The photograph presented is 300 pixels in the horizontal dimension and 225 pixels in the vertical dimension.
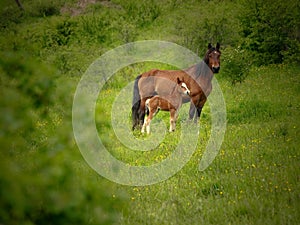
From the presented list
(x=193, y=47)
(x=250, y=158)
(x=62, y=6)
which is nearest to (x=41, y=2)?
(x=62, y=6)

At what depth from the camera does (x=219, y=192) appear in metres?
7.83

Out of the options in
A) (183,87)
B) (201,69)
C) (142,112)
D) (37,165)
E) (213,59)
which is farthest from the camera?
(142,112)

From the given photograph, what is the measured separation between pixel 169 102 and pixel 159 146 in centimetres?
344

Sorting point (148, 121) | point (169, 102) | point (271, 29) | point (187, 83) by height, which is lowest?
point (148, 121)

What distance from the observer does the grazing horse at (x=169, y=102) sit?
1450cm

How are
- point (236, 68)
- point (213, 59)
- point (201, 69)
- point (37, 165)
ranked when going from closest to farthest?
point (37, 165) < point (213, 59) < point (201, 69) < point (236, 68)

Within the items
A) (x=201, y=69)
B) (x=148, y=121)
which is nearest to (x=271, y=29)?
(x=201, y=69)

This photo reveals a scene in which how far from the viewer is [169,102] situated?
48.2 feet

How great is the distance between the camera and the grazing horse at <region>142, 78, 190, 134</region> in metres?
14.5

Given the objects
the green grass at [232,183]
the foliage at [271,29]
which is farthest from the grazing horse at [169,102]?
the foliage at [271,29]

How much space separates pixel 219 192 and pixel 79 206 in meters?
5.24

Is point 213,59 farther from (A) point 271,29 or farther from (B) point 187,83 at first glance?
(A) point 271,29

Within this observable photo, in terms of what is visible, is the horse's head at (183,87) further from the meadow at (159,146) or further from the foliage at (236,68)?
the foliage at (236,68)

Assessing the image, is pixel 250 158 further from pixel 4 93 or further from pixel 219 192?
pixel 4 93
